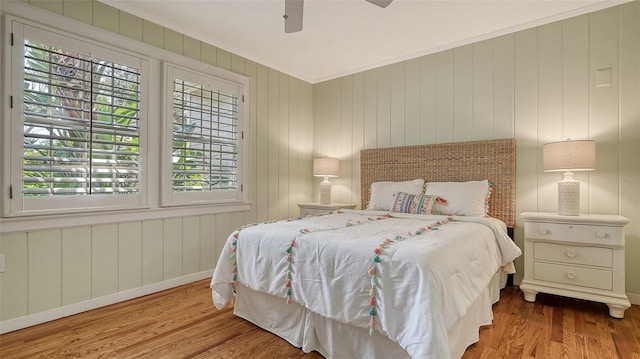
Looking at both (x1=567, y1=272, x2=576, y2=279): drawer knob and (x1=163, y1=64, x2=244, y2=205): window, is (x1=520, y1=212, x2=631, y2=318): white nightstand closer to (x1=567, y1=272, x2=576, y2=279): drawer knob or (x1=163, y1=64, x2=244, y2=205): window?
(x1=567, y1=272, x2=576, y2=279): drawer knob

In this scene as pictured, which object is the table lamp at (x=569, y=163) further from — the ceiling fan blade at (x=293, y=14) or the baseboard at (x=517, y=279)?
the ceiling fan blade at (x=293, y=14)

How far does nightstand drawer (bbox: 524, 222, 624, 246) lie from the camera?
2.33 metres

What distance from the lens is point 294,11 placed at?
211 cm

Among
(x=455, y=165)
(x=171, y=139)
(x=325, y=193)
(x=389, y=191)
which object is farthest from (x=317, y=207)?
(x=171, y=139)

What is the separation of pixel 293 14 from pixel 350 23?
1078mm

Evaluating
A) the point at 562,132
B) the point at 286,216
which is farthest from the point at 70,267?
the point at 562,132

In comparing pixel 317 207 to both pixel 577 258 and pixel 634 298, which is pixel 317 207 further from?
pixel 634 298

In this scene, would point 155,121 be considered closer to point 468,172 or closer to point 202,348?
point 202,348

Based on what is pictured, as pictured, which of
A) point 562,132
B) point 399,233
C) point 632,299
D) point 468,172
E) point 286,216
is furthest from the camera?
point 286,216

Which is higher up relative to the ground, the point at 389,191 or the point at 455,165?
the point at 455,165

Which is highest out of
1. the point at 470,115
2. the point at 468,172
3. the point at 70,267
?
the point at 470,115

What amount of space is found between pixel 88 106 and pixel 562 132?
4100 millimetres

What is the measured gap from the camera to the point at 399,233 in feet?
6.75

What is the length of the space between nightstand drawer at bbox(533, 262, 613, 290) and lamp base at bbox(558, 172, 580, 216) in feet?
1.46
